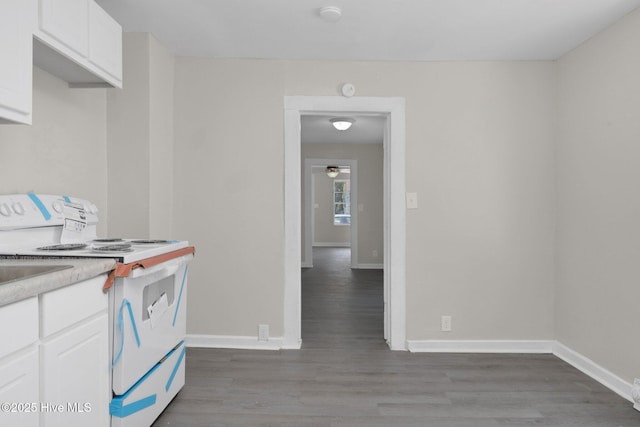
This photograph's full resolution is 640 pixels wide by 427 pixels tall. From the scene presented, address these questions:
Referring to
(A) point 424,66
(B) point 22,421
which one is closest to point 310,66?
(A) point 424,66

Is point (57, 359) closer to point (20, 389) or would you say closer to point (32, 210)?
point (20, 389)

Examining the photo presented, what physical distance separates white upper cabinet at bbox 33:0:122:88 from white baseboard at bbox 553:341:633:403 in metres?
3.45

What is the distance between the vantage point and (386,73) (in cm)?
321

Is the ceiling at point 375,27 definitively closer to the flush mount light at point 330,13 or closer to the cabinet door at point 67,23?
the flush mount light at point 330,13

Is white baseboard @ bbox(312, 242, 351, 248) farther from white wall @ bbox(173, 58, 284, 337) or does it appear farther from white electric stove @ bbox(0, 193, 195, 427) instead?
white electric stove @ bbox(0, 193, 195, 427)

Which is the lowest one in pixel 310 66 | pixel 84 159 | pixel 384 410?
pixel 384 410

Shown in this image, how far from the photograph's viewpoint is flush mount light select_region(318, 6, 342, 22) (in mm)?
2351

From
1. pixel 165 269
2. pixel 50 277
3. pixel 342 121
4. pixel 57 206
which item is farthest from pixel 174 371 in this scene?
pixel 342 121

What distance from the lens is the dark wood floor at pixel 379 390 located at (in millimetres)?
2154

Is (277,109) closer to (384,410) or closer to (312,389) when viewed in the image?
(312,389)

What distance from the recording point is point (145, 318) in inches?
73.5

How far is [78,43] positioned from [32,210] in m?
0.83

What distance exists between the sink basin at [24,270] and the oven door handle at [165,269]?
0.28m

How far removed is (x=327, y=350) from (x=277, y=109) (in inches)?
76.5
